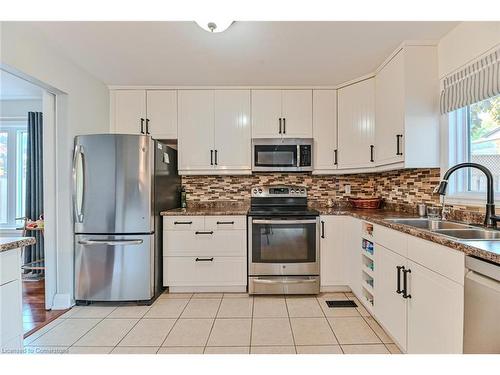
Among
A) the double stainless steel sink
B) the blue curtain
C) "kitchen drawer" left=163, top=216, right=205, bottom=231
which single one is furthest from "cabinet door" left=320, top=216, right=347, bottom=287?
the blue curtain

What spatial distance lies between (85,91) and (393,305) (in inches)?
127

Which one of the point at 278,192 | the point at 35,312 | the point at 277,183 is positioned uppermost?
the point at 277,183

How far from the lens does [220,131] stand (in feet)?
9.98

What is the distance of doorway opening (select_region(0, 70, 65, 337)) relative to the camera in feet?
10.2

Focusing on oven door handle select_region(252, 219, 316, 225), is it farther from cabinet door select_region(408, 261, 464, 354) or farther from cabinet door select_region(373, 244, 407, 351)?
cabinet door select_region(408, 261, 464, 354)

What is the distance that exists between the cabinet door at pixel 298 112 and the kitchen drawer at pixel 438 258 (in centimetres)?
Answer: 178

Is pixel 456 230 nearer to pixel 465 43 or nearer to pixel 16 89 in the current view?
pixel 465 43

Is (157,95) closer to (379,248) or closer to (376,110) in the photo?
(376,110)

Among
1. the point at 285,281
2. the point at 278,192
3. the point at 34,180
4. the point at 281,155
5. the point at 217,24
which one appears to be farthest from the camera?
the point at 34,180

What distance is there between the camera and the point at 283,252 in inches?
104

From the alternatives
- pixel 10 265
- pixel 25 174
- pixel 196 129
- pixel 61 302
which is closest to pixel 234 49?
pixel 196 129

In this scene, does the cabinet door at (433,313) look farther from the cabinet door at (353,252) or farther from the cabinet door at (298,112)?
the cabinet door at (298,112)

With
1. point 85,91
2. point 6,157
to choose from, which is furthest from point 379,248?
point 6,157

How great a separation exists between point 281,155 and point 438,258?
191cm
